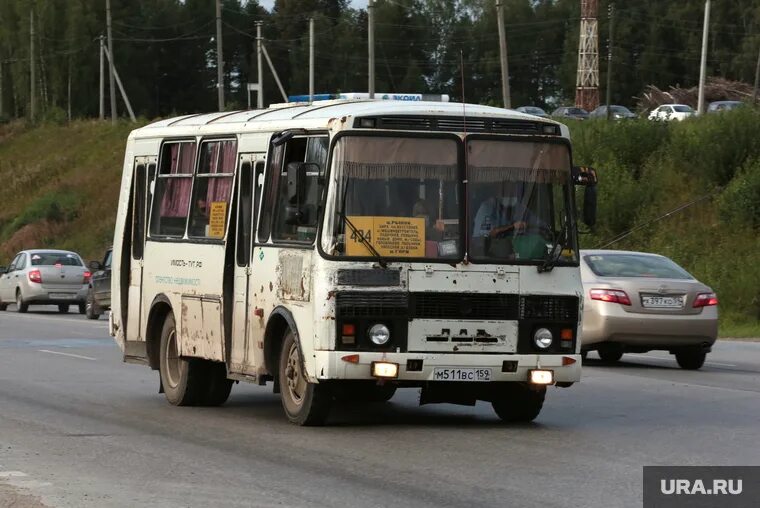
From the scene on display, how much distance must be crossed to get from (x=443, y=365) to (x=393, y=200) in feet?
4.43

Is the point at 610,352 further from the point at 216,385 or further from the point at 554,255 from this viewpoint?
the point at 554,255

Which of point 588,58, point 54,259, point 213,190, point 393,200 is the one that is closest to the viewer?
point 393,200

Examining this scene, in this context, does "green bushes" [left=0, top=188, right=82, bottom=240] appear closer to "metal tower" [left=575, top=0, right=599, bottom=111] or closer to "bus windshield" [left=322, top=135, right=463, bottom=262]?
"metal tower" [left=575, top=0, right=599, bottom=111]

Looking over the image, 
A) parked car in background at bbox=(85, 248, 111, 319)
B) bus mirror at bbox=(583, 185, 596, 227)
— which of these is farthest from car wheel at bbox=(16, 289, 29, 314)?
bus mirror at bbox=(583, 185, 596, 227)

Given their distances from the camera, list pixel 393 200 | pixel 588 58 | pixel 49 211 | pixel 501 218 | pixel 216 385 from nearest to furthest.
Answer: pixel 393 200
pixel 501 218
pixel 216 385
pixel 49 211
pixel 588 58

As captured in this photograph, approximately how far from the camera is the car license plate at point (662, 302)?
2089cm

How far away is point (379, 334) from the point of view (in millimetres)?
13008

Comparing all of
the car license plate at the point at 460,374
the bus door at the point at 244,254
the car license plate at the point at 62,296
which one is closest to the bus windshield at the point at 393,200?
the car license plate at the point at 460,374

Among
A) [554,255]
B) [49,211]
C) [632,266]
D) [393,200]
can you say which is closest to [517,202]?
[554,255]

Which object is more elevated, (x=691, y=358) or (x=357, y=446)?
(x=357, y=446)

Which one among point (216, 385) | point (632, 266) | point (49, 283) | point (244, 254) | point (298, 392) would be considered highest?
point (244, 254)

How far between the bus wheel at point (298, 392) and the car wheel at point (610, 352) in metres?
8.06

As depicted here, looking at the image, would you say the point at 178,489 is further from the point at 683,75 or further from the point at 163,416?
the point at 683,75

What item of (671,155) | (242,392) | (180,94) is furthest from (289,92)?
(242,392)
